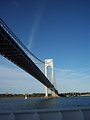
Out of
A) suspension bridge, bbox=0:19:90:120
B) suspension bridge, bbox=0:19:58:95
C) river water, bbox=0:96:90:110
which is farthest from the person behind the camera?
river water, bbox=0:96:90:110

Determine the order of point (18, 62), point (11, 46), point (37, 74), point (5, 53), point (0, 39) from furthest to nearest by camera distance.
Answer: point (37, 74)
point (18, 62)
point (5, 53)
point (11, 46)
point (0, 39)

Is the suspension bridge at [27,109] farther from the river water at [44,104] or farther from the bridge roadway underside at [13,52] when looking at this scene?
the river water at [44,104]

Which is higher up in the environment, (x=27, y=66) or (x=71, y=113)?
(x=27, y=66)

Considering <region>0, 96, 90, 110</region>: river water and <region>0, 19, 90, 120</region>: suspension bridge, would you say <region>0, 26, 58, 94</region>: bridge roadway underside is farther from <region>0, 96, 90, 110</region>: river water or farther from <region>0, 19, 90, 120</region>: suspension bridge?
<region>0, 96, 90, 110</region>: river water

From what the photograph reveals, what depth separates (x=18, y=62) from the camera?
32.8 metres

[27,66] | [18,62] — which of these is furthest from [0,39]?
[27,66]

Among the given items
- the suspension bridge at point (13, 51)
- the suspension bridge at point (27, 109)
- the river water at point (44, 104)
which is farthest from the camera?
the river water at point (44, 104)

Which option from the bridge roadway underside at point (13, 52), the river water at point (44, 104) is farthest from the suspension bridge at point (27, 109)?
the river water at point (44, 104)

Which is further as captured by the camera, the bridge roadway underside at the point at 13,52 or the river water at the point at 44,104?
the river water at the point at 44,104

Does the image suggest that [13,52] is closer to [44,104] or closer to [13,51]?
[13,51]

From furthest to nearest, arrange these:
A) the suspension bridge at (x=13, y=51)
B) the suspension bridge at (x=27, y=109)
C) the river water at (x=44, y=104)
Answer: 1. the river water at (x=44, y=104)
2. the suspension bridge at (x=13, y=51)
3. the suspension bridge at (x=27, y=109)

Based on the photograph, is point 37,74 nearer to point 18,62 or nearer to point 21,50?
point 18,62

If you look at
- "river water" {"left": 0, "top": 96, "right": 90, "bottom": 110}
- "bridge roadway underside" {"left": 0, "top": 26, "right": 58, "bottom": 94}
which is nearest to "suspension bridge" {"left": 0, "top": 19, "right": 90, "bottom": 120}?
"bridge roadway underside" {"left": 0, "top": 26, "right": 58, "bottom": 94}

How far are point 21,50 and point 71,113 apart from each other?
81.7 ft
